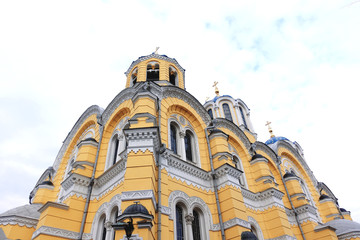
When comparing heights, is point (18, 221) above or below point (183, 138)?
below

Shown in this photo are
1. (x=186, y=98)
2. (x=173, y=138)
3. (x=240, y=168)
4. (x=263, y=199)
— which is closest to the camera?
(x=173, y=138)

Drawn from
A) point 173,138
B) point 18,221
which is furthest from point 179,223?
point 18,221

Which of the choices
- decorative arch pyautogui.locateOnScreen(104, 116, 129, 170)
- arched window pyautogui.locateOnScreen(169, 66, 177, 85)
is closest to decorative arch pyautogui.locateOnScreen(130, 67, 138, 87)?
arched window pyautogui.locateOnScreen(169, 66, 177, 85)

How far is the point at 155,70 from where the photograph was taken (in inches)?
753

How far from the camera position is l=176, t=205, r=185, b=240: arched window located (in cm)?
1101

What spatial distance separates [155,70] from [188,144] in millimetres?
6919

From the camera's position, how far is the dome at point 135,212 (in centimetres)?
823

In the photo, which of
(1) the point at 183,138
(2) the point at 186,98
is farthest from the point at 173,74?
(1) the point at 183,138

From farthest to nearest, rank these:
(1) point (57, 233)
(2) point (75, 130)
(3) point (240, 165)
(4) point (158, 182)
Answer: (2) point (75, 130) → (3) point (240, 165) → (1) point (57, 233) → (4) point (158, 182)

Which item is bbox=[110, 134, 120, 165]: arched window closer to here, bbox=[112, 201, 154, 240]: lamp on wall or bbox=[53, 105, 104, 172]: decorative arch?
bbox=[53, 105, 104, 172]: decorative arch

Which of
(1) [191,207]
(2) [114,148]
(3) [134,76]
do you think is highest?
(3) [134,76]

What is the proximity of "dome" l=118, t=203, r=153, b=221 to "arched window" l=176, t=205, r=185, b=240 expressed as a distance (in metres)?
3.25

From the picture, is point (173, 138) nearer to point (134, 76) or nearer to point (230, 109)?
point (134, 76)

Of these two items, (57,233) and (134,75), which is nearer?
(57,233)
